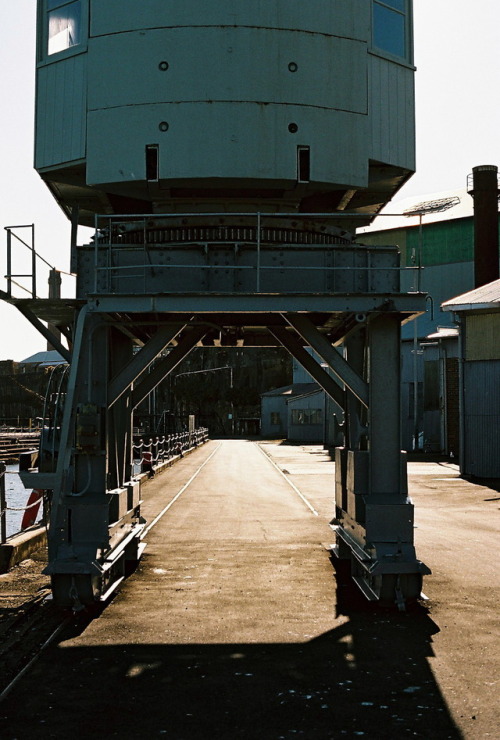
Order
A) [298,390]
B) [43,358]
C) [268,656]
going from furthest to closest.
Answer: [43,358] → [298,390] → [268,656]

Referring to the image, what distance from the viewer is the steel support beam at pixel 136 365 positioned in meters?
10.6

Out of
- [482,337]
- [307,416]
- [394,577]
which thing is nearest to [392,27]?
[394,577]

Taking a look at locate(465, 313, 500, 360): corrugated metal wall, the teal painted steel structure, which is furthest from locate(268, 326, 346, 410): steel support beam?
locate(465, 313, 500, 360): corrugated metal wall

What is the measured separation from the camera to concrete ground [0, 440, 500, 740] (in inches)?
251

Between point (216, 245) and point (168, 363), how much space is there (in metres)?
2.44

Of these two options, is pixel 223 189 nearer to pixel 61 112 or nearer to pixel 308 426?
pixel 61 112

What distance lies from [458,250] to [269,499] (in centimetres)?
3877

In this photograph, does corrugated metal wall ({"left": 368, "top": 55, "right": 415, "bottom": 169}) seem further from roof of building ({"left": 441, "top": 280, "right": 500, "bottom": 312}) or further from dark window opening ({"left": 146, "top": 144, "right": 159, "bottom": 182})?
roof of building ({"left": 441, "top": 280, "right": 500, "bottom": 312})

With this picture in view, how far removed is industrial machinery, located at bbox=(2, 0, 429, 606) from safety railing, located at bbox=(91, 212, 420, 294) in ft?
0.10

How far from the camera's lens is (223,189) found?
11789mm

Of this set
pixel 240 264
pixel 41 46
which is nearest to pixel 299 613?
pixel 240 264

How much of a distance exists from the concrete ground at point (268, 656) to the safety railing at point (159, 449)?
18.6 m

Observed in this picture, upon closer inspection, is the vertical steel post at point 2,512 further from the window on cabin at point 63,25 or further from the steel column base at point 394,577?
the window on cabin at point 63,25

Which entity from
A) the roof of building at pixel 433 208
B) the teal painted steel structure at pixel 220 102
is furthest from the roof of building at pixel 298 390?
the teal painted steel structure at pixel 220 102
